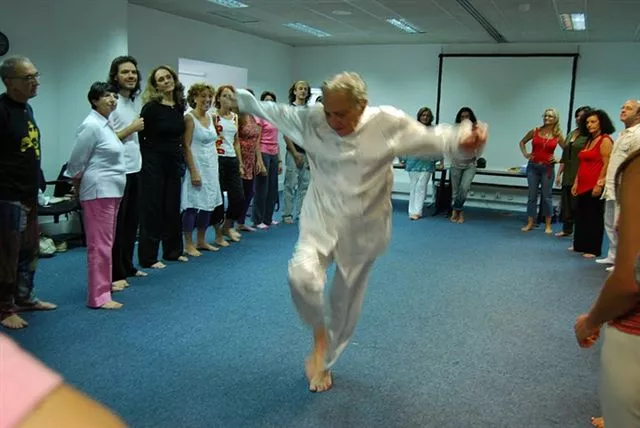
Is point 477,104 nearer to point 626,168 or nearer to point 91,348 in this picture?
point 91,348

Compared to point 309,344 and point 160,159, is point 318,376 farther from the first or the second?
point 160,159

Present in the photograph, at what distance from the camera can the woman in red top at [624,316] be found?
1.31 metres

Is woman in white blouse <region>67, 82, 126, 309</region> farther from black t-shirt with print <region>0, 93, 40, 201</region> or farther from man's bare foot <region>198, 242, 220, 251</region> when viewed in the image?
man's bare foot <region>198, 242, 220, 251</region>

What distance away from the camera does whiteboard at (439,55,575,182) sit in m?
10.5

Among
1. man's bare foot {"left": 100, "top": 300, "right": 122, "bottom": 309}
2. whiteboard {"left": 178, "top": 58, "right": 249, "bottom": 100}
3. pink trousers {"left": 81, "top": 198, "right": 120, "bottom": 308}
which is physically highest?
whiteboard {"left": 178, "top": 58, "right": 249, "bottom": 100}

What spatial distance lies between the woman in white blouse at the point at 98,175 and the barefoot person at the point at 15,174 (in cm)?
27

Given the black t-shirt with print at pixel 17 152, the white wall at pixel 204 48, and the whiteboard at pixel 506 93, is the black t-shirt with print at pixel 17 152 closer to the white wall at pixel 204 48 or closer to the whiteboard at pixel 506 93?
the white wall at pixel 204 48

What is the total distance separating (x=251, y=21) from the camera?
9.12 meters

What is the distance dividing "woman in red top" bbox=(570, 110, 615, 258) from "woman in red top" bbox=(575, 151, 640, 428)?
503cm

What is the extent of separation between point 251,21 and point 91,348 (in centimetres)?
674

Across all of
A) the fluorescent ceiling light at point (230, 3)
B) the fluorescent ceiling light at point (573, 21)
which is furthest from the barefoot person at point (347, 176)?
the fluorescent ceiling light at point (573, 21)

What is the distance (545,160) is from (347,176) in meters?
5.74

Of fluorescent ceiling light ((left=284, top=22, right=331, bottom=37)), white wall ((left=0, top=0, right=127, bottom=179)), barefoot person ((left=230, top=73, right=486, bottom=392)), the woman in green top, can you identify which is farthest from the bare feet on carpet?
fluorescent ceiling light ((left=284, top=22, right=331, bottom=37))

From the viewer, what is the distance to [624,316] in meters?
1.39
